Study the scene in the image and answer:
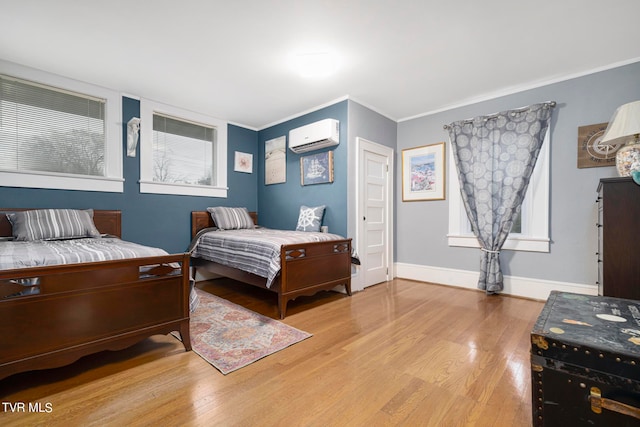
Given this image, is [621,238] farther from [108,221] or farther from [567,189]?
[108,221]

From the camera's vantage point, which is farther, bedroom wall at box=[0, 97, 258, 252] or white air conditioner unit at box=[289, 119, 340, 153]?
white air conditioner unit at box=[289, 119, 340, 153]

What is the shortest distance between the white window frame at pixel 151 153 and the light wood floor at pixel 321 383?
7.23 ft

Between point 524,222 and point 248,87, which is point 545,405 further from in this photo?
point 248,87

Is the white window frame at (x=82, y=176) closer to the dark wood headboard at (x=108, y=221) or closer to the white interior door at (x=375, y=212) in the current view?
the dark wood headboard at (x=108, y=221)

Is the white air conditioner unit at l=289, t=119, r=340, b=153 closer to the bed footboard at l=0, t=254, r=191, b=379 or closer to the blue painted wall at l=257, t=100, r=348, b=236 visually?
the blue painted wall at l=257, t=100, r=348, b=236

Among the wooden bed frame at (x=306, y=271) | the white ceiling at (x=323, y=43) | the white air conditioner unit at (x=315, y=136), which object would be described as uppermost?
the white ceiling at (x=323, y=43)

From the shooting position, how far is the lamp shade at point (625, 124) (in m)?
1.96

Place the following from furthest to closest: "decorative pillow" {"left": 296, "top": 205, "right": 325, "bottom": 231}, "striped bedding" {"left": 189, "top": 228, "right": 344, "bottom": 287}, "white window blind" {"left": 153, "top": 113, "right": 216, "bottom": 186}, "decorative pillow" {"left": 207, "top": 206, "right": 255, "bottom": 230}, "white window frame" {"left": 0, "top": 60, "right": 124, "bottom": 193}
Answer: "decorative pillow" {"left": 207, "top": 206, "right": 255, "bottom": 230}, "white window blind" {"left": 153, "top": 113, "right": 216, "bottom": 186}, "decorative pillow" {"left": 296, "top": 205, "right": 325, "bottom": 231}, "white window frame" {"left": 0, "top": 60, "right": 124, "bottom": 193}, "striped bedding" {"left": 189, "top": 228, "right": 344, "bottom": 287}

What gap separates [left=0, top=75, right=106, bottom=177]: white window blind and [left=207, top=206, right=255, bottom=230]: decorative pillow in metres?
1.34

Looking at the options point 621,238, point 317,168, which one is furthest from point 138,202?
point 621,238

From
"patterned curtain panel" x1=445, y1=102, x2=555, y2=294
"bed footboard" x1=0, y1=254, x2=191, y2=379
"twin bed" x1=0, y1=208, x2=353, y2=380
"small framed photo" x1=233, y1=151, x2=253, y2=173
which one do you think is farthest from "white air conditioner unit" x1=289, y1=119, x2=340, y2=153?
"bed footboard" x1=0, y1=254, x2=191, y2=379

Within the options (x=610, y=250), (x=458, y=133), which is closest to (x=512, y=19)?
(x=458, y=133)

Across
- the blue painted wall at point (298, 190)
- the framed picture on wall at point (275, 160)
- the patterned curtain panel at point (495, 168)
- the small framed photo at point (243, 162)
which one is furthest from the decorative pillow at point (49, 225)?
the patterned curtain panel at point (495, 168)

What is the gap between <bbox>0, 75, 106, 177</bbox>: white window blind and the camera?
271 centimetres
